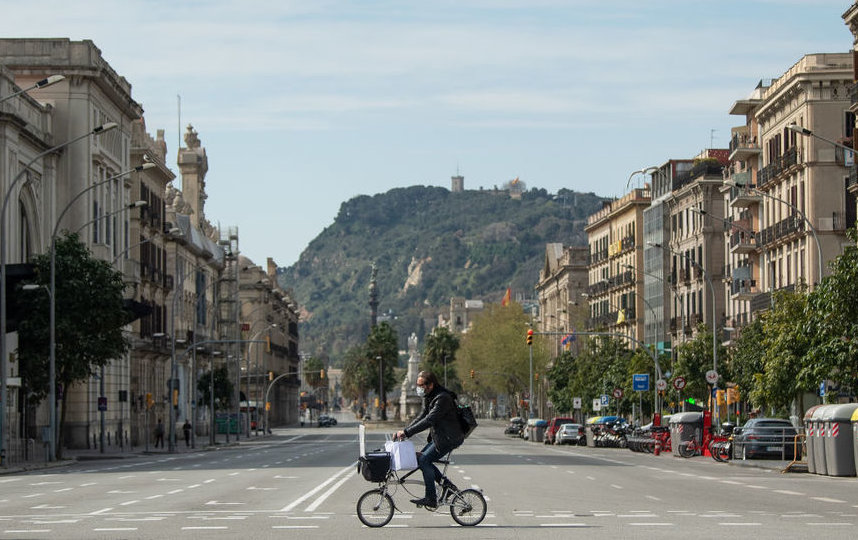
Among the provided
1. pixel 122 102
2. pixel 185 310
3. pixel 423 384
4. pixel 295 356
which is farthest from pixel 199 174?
pixel 423 384

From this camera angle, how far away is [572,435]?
84.6m

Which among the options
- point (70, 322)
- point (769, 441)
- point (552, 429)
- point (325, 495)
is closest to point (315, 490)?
point (325, 495)

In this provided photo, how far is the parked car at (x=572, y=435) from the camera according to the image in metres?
84.6

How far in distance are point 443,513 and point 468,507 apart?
3.33m

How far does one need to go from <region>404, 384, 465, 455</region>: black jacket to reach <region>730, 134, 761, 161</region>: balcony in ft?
208

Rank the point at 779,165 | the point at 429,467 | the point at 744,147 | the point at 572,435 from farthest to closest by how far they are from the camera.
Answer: the point at 572,435, the point at 744,147, the point at 779,165, the point at 429,467

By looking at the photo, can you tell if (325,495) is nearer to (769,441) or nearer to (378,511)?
(378,511)

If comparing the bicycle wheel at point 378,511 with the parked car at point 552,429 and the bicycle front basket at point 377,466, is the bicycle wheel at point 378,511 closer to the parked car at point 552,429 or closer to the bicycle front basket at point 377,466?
the bicycle front basket at point 377,466

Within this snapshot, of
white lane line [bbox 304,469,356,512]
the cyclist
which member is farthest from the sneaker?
white lane line [bbox 304,469,356,512]

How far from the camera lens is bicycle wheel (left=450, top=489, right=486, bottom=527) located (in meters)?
19.4

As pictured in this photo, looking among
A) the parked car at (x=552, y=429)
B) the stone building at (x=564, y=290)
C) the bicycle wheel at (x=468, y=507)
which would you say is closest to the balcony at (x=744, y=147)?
the parked car at (x=552, y=429)

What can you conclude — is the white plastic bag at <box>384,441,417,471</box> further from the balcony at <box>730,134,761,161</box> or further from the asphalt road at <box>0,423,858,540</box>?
the balcony at <box>730,134,761,161</box>

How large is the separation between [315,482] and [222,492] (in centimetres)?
475

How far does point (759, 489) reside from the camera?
1198 inches
